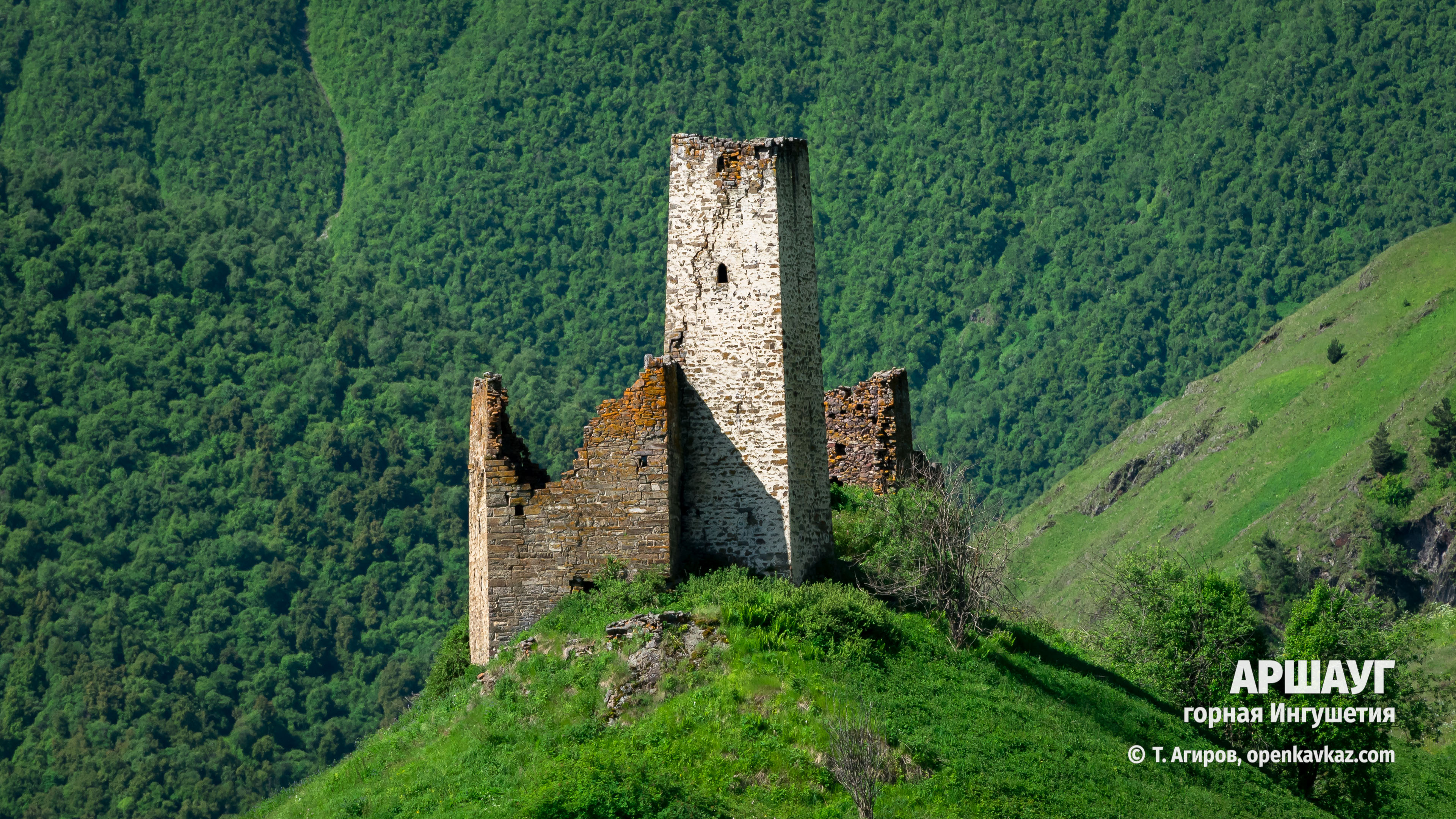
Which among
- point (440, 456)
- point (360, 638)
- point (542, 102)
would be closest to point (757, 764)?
point (360, 638)

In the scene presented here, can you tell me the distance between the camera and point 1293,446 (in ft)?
334

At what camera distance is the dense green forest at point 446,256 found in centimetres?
10200

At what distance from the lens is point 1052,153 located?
Result: 570 feet

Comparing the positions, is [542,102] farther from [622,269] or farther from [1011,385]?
[1011,385]

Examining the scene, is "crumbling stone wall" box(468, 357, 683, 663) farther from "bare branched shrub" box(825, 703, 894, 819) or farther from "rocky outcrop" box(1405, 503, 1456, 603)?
"rocky outcrop" box(1405, 503, 1456, 603)

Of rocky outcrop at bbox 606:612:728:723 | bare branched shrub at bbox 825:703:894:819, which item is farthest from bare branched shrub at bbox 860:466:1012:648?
bare branched shrub at bbox 825:703:894:819

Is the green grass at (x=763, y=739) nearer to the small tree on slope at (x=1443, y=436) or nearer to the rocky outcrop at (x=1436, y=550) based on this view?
the rocky outcrop at (x=1436, y=550)

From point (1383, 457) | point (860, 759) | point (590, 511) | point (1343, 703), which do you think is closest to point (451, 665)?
point (590, 511)

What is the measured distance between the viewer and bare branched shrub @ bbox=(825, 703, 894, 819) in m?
25.8

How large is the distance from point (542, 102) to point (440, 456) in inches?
2562

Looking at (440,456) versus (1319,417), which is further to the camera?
(440,456)

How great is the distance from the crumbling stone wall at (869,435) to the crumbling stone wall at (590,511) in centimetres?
956

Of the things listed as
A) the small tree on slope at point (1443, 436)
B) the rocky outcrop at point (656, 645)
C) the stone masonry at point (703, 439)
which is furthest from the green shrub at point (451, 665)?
the small tree on slope at point (1443, 436)

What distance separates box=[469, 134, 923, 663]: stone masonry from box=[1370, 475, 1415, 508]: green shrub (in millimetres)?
64333
